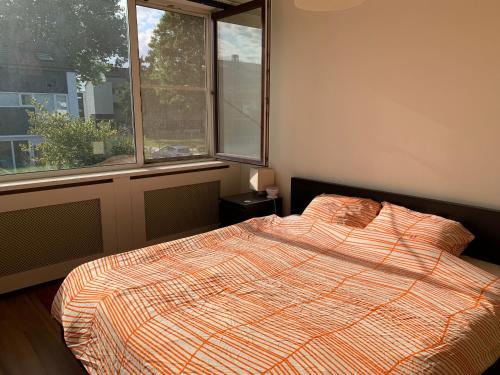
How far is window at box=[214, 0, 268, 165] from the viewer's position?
342cm

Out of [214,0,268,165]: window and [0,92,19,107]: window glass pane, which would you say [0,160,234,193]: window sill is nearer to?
[214,0,268,165]: window

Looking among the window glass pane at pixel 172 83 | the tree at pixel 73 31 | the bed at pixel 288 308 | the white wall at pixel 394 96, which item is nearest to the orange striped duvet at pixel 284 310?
the bed at pixel 288 308

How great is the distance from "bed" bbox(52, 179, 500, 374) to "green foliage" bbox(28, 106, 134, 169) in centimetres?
133

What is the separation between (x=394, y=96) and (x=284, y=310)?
1.79 meters

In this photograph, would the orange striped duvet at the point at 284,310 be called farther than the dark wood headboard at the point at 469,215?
No

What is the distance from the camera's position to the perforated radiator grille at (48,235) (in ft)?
8.87

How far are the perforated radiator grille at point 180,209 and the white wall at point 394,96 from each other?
85cm

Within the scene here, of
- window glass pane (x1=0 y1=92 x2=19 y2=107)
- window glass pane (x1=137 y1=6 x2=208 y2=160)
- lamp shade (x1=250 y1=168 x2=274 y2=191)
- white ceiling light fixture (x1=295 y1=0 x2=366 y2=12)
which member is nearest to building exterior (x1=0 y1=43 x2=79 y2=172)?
window glass pane (x1=0 y1=92 x2=19 y2=107)

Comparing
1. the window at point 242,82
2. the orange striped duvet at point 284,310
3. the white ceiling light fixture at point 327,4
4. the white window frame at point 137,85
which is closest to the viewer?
the orange striped duvet at point 284,310

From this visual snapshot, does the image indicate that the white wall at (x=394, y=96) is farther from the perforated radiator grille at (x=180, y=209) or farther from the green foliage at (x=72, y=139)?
the green foliage at (x=72, y=139)

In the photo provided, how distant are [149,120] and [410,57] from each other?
2.29 metres

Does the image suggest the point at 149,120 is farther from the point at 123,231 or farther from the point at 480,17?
the point at 480,17

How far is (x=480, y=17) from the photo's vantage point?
87.3 inches

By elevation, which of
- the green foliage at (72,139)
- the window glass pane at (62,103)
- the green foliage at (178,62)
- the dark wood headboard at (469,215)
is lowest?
the dark wood headboard at (469,215)
